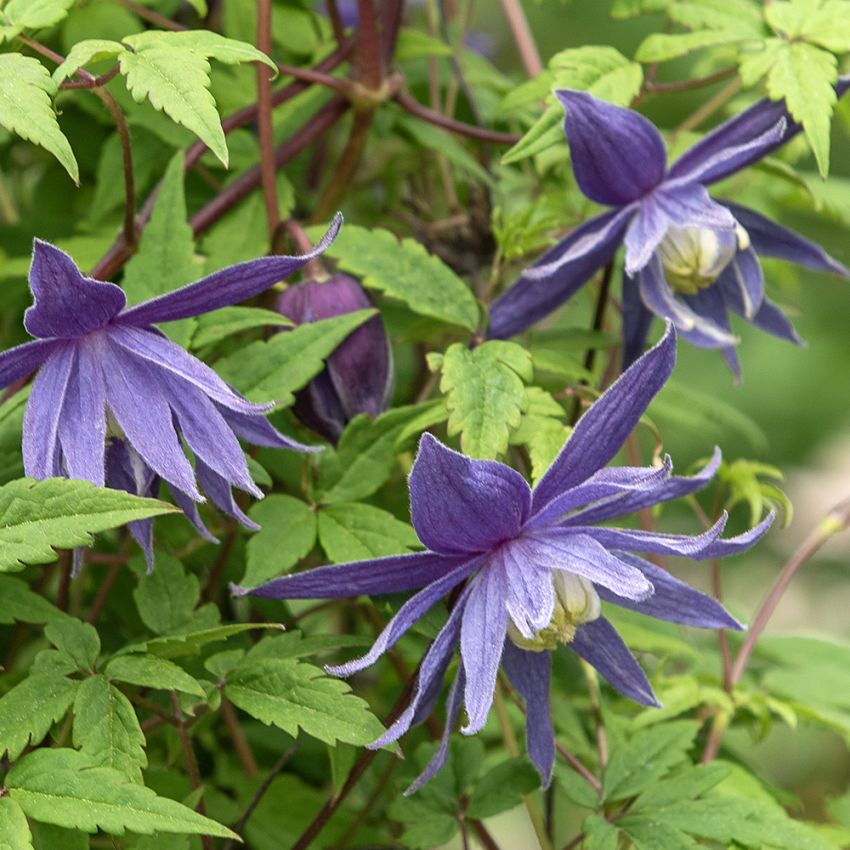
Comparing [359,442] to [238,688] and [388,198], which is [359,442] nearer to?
[238,688]

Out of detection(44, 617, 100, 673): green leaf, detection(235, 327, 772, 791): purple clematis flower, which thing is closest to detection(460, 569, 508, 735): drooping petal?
detection(235, 327, 772, 791): purple clematis flower

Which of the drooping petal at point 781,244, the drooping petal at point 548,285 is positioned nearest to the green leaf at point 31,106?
the drooping petal at point 548,285

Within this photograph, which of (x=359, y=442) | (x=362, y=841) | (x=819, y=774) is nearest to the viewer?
(x=359, y=442)

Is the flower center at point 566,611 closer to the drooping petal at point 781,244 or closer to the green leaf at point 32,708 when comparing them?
the green leaf at point 32,708

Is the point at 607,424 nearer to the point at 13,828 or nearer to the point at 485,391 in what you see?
the point at 485,391

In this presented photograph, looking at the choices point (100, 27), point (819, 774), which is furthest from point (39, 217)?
point (819, 774)

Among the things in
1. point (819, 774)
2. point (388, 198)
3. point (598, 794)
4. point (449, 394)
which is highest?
point (449, 394)

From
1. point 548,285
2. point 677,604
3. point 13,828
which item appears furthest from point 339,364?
point 13,828
